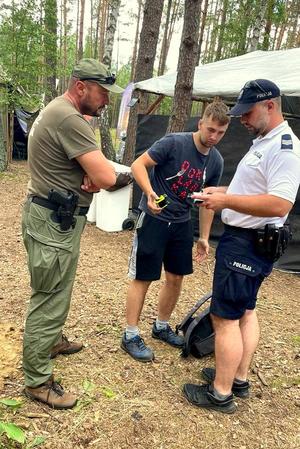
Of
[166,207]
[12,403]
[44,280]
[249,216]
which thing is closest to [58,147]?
[44,280]

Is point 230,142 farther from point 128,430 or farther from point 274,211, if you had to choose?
point 128,430

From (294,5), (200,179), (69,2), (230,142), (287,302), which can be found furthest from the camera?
(69,2)

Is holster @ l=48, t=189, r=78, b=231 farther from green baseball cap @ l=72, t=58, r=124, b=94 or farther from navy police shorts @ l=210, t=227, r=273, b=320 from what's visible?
navy police shorts @ l=210, t=227, r=273, b=320

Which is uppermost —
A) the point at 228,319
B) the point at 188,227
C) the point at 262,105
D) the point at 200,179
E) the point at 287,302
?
the point at 262,105

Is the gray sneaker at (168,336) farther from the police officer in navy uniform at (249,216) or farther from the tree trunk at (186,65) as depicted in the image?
the tree trunk at (186,65)

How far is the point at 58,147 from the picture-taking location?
2225mm

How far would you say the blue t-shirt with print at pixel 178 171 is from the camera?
3.00 m

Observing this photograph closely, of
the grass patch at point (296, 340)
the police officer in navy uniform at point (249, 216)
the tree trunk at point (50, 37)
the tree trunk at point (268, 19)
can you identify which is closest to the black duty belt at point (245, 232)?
the police officer in navy uniform at point (249, 216)

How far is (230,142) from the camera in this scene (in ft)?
20.7

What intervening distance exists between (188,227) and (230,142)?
3.51 meters

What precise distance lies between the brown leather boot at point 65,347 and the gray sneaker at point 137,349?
0.36 metres

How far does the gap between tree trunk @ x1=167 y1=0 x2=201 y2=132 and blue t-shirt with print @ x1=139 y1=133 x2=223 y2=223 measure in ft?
9.13

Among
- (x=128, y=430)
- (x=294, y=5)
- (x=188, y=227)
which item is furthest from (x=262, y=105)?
(x=294, y=5)

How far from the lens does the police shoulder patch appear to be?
7.18 ft
